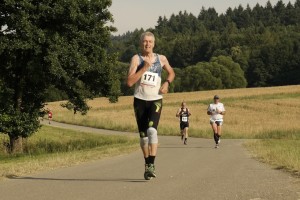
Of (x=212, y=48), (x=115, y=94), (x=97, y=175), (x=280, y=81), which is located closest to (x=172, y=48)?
(x=212, y=48)

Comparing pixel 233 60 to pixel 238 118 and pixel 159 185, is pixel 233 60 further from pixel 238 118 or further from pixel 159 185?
pixel 159 185

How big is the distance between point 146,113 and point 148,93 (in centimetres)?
32

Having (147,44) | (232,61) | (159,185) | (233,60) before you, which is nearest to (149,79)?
(147,44)

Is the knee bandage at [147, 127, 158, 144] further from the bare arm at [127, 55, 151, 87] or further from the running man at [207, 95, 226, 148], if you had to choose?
the running man at [207, 95, 226, 148]

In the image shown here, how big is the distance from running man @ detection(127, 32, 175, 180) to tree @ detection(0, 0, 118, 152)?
12638mm


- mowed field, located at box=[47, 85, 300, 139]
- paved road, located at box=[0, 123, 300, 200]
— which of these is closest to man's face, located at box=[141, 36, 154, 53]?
paved road, located at box=[0, 123, 300, 200]

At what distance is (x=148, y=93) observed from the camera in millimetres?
7625

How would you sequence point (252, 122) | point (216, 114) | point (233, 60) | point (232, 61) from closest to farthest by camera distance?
point (216, 114) < point (252, 122) < point (232, 61) < point (233, 60)

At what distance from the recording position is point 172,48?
172 meters

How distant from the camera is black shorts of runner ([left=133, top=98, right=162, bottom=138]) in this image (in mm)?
7637

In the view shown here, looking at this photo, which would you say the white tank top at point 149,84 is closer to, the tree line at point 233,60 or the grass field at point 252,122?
the grass field at point 252,122

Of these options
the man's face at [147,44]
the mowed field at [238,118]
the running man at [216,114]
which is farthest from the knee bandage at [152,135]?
the mowed field at [238,118]

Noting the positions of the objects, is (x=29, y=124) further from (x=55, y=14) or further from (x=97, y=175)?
(x=97, y=175)

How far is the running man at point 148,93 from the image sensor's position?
757 cm
